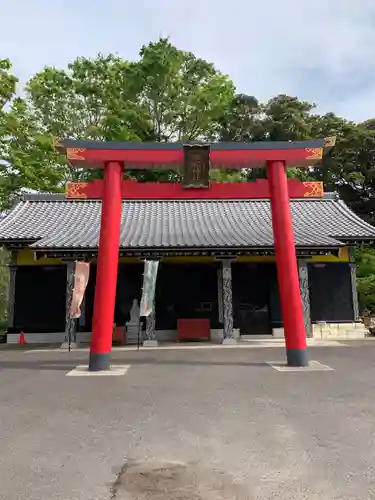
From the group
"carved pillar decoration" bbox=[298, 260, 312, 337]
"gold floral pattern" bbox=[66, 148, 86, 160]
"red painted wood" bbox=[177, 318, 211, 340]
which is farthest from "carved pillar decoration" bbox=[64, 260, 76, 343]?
"carved pillar decoration" bbox=[298, 260, 312, 337]

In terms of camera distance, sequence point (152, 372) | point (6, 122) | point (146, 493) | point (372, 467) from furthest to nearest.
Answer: point (6, 122) < point (152, 372) < point (372, 467) < point (146, 493)

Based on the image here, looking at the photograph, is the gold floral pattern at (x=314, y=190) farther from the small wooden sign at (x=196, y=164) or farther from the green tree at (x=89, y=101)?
the green tree at (x=89, y=101)

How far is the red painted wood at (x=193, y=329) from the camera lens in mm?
14789

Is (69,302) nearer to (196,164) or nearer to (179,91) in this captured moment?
(196,164)

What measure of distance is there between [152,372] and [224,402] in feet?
9.71

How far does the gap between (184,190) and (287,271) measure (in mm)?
3166

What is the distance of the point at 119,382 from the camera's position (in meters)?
7.53

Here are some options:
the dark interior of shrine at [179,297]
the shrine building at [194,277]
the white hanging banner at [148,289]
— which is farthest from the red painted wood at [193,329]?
the white hanging banner at [148,289]

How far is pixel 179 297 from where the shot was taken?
15.9 metres

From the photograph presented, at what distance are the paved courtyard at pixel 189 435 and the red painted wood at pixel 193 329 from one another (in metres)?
6.20

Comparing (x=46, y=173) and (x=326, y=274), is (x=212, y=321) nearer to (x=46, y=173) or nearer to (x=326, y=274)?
A: (x=326, y=274)

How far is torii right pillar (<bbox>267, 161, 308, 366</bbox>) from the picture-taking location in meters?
9.11

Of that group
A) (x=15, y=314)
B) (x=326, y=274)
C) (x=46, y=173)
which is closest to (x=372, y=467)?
(x=326, y=274)

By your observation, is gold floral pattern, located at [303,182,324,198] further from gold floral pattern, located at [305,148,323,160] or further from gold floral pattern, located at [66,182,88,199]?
gold floral pattern, located at [66,182,88,199]
